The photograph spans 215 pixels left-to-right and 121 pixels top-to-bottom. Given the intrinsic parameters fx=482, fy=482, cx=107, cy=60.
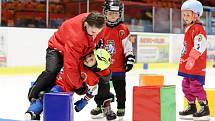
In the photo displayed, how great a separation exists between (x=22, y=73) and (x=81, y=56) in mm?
4758

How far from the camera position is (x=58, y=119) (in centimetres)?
270

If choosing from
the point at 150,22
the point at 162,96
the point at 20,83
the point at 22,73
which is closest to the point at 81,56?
the point at 162,96

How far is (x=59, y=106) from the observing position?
268 cm

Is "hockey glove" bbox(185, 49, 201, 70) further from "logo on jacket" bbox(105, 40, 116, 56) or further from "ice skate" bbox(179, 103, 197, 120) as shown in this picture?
"logo on jacket" bbox(105, 40, 116, 56)

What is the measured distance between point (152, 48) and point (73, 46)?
25.0 ft

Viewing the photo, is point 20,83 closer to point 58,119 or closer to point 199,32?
point 199,32

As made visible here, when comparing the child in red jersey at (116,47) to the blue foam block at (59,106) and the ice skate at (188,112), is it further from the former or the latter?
the blue foam block at (59,106)

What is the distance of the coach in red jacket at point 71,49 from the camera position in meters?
3.11

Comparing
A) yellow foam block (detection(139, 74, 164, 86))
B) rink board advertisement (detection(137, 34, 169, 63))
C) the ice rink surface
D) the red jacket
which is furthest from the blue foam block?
rink board advertisement (detection(137, 34, 169, 63))

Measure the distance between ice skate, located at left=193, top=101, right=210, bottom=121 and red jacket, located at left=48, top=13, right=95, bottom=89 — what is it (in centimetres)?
107

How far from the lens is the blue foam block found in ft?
8.69

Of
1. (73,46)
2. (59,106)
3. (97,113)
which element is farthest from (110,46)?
(59,106)

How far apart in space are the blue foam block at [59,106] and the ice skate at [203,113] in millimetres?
1398

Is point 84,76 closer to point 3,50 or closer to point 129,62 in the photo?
point 129,62
